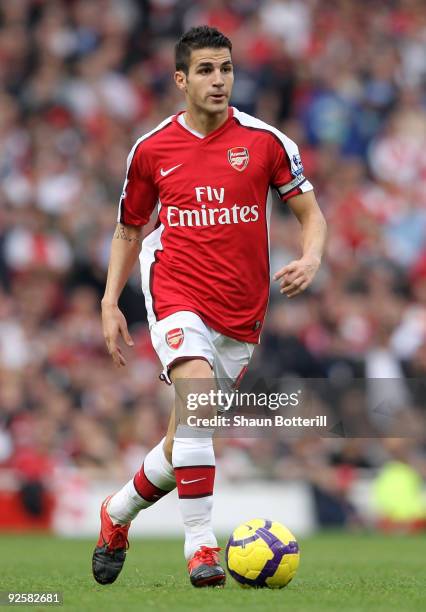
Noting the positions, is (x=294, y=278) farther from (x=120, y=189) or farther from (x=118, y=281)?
(x=120, y=189)

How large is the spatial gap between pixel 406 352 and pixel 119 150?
4.44 meters

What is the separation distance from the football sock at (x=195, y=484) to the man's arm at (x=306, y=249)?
2.68 ft

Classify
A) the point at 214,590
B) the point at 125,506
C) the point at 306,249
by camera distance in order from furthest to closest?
the point at 125,506
the point at 306,249
the point at 214,590

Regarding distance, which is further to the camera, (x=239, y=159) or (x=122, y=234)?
(x=122, y=234)

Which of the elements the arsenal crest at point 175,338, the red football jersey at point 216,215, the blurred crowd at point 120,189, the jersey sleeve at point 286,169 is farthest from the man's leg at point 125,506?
the blurred crowd at point 120,189

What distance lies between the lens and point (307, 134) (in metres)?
17.4

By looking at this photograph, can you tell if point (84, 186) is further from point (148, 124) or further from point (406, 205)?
point (406, 205)

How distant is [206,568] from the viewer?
614 centimetres

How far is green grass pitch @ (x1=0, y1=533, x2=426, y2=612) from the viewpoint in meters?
5.53

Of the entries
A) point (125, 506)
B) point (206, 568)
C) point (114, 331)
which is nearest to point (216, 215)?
point (114, 331)

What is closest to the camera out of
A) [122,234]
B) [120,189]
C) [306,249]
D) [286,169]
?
[306,249]

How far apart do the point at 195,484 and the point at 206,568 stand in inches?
15.3

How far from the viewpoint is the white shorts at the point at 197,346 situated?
6309 mm

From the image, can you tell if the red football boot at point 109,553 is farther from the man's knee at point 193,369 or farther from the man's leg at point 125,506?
the man's knee at point 193,369
